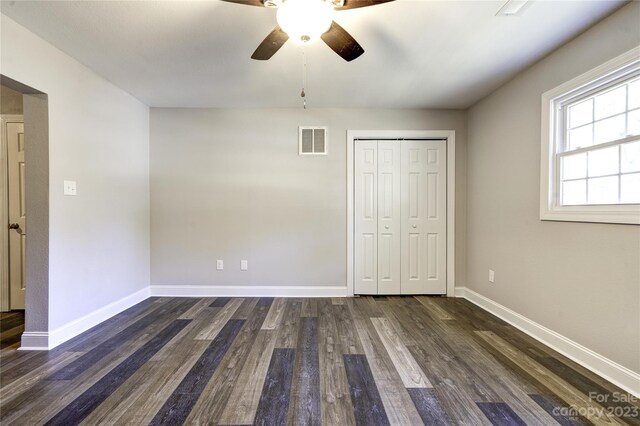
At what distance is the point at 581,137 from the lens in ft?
6.90

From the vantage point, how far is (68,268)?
235 centimetres

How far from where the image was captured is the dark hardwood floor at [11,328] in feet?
7.44

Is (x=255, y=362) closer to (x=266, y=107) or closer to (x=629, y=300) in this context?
(x=629, y=300)

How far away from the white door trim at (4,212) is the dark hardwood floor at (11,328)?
7.8 inches

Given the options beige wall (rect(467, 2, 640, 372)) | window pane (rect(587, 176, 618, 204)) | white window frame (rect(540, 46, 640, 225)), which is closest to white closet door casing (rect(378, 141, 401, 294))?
beige wall (rect(467, 2, 640, 372))

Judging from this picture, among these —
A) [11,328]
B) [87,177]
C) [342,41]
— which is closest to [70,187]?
[87,177]

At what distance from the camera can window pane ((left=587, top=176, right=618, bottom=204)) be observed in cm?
186

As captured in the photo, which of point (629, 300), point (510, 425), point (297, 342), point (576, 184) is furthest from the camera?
point (297, 342)

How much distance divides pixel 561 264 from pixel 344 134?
8.40 feet

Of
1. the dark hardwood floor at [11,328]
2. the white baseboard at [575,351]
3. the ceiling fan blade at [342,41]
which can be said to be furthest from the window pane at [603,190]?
the dark hardwood floor at [11,328]

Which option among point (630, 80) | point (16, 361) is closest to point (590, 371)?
point (630, 80)

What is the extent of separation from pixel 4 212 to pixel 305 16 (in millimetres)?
3815

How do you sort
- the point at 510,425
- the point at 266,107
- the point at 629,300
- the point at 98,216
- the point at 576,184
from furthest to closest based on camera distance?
the point at 266,107, the point at 98,216, the point at 576,184, the point at 629,300, the point at 510,425

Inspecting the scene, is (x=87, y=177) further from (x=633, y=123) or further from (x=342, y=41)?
(x=633, y=123)
